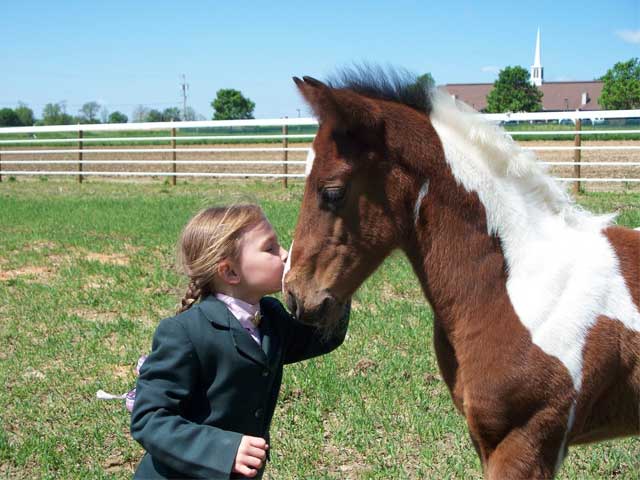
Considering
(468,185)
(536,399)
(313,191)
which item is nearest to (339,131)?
(313,191)

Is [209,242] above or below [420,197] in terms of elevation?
below

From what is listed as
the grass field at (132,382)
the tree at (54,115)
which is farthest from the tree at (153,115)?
the grass field at (132,382)

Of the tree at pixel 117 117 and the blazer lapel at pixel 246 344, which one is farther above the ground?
the tree at pixel 117 117

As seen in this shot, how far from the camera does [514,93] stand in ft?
174

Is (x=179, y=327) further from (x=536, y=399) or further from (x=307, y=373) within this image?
(x=307, y=373)

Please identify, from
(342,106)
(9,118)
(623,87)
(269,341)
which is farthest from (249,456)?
(9,118)

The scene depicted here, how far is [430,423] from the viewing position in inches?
145

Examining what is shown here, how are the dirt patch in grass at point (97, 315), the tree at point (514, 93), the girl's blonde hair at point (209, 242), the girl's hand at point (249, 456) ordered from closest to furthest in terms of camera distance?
the girl's hand at point (249, 456)
the girl's blonde hair at point (209, 242)
the dirt patch in grass at point (97, 315)
the tree at point (514, 93)

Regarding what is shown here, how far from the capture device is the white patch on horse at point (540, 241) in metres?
2.17

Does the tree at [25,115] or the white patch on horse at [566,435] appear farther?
the tree at [25,115]

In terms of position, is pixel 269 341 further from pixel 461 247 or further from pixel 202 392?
pixel 461 247

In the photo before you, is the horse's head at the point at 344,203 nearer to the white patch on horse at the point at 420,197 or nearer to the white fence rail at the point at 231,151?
the white patch on horse at the point at 420,197

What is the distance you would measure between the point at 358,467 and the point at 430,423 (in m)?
0.55

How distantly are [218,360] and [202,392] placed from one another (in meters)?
0.13
